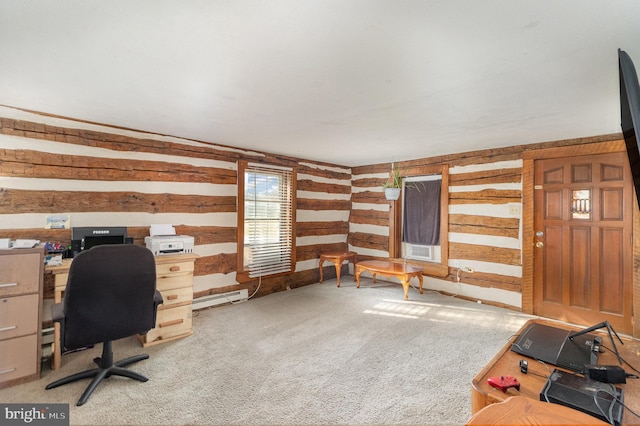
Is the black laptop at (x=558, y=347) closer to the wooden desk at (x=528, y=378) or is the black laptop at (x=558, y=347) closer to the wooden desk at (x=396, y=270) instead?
the wooden desk at (x=528, y=378)

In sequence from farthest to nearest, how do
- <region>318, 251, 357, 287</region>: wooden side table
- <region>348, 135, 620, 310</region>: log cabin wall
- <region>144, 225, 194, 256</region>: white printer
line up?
<region>318, 251, 357, 287</region>: wooden side table, <region>348, 135, 620, 310</region>: log cabin wall, <region>144, 225, 194, 256</region>: white printer

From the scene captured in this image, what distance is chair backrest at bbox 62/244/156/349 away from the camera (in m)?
1.95

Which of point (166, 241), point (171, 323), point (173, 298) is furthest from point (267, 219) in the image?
point (171, 323)

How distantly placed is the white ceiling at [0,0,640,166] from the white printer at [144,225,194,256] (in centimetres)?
121

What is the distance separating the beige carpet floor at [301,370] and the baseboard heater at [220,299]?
104 millimetres

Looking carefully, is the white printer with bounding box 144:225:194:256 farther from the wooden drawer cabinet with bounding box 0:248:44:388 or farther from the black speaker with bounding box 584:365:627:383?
the black speaker with bounding box 584:365:627:383

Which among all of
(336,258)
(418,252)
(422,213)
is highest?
(422,213)

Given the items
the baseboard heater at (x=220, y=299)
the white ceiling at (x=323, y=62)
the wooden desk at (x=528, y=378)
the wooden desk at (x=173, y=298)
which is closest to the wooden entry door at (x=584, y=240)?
the white ceiling at (x=323, y=62)

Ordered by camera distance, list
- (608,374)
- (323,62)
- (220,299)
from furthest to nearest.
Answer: (220,299) → (323,62) → (608,374)

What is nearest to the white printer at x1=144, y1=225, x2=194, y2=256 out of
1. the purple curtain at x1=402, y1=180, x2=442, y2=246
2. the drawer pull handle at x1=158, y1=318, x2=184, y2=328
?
the drawer pull handle at x1=158, y1=318, x2=184, y2=328

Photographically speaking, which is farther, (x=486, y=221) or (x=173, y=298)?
(x=486, y=221)

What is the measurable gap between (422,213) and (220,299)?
11.6ft

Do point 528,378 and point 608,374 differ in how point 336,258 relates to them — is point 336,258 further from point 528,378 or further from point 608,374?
point 608,374

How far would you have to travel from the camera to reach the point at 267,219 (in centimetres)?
467
